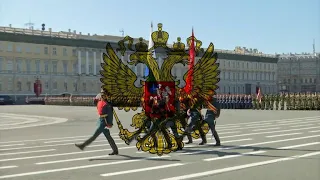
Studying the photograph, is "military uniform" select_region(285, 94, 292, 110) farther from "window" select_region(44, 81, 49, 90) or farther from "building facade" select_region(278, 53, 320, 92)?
"building facade" select_region(278, 53, 320, 92)

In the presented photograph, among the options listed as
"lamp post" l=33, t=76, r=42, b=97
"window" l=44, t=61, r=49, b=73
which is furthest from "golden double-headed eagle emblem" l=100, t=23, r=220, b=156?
"window" l=44, t=61, r=49, b=73

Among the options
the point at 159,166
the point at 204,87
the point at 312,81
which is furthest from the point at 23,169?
the point at 312,81

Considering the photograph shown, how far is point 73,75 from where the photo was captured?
3536 inches

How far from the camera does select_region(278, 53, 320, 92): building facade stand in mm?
127950

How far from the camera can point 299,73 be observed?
13088 cm

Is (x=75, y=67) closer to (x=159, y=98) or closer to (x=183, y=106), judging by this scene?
(x=183, y=106)

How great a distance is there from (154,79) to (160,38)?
102cm

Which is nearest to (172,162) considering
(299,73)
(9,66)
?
(9,66)

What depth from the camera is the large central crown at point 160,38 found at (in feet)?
36.6

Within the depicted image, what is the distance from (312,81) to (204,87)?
124020 millimetres

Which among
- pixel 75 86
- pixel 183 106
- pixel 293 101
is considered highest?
pixel 75 86

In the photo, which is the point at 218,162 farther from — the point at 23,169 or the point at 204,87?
the point at 23,169

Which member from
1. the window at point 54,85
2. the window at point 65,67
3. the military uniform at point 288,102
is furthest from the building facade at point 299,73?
the military uniform at point 288,102

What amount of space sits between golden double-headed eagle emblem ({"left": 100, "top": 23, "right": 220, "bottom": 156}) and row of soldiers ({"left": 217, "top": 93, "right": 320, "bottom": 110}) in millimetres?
29255
